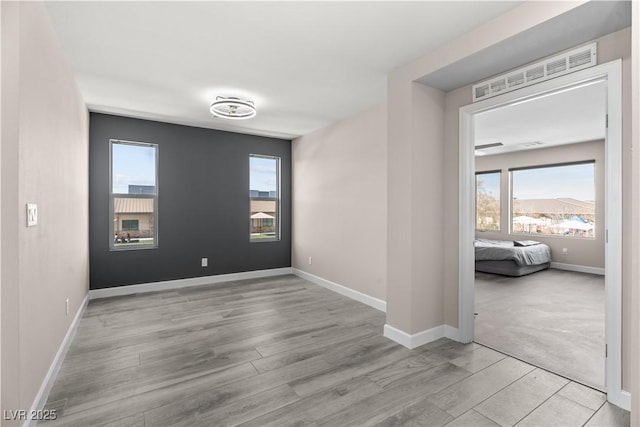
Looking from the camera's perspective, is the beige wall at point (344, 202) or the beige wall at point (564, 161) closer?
the beige wall at point (344, 202)

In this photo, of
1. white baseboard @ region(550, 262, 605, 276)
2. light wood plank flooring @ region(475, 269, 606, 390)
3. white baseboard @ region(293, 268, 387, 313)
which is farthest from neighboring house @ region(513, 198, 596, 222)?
white baseboard @ region(293, 268, 387, 313)

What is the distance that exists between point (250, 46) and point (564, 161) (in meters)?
6.93

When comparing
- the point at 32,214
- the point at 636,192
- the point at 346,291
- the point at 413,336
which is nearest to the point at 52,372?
the point at 32,214

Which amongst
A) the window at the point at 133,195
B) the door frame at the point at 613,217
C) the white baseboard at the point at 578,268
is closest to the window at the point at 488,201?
the white baseboard at the point at 578,268

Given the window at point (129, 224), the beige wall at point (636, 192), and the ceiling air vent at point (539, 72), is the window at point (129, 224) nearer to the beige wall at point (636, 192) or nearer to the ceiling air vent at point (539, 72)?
the ceiling air vent at point (539, 72)

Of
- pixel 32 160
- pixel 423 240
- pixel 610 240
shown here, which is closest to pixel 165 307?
pixel 32 160

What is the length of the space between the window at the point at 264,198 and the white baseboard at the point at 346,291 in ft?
3.06

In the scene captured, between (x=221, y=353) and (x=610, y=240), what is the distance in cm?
298

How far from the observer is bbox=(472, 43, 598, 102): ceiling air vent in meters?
2.12

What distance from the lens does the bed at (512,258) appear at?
585 centimetres

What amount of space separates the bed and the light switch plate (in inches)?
259

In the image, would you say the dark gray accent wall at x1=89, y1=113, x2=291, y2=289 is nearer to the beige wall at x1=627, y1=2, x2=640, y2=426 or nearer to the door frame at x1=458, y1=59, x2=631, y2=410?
the door frame at x1=458, y1=59, x2=631, y2=410

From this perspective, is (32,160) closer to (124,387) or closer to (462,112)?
(124,387)

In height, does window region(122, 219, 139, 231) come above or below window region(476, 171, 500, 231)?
below
